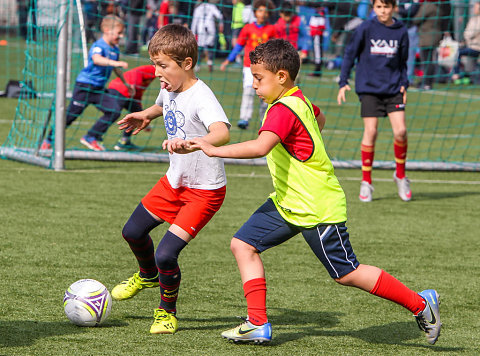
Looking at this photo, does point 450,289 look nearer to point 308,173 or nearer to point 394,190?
point 308,173

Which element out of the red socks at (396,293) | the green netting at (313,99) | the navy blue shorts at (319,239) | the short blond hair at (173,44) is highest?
the short blond hair at (173,44)

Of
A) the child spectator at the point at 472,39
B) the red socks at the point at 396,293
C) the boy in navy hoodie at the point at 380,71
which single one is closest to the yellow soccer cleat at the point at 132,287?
the red socks at the point at 396,293

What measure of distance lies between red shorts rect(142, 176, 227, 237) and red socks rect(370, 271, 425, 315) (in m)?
0.90

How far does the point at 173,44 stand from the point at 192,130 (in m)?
0.43

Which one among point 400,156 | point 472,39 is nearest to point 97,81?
point 400,156

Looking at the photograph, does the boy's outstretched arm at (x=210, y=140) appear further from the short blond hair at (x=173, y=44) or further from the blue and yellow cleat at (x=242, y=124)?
the blue and yellow cleat at (x=242, y=124)

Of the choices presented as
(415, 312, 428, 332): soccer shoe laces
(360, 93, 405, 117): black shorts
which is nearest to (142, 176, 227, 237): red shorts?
(415, 312, 428, 332): soccer shoe laces

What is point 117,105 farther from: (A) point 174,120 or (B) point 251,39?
(A) point 174,120

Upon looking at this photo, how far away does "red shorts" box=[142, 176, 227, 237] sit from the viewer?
162 inches

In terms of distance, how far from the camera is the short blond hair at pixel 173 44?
4078 mm

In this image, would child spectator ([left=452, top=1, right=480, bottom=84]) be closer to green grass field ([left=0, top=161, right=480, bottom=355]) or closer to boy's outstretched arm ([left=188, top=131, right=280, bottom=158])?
green grass field ([left=0, top=161, right=480, bottom=355])

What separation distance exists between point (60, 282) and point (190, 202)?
1.11 metres

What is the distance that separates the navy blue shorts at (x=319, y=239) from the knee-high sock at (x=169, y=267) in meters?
0.34

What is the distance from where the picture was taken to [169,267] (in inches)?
160
